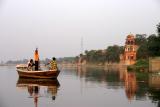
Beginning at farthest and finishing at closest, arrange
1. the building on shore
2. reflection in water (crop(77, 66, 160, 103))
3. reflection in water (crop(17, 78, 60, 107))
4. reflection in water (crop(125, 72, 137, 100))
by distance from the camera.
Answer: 1. the building on shore
2. reflection in water (crop(125, 72, 137, 100))
3. reflection in water (crop(77, 66, 160, 103))
4. reflection in water (crop(17, 78, 60, 107))

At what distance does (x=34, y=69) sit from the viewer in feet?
109

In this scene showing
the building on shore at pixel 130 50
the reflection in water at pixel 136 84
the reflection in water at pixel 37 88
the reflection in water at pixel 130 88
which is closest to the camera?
the reflection in water at pixel 37 88

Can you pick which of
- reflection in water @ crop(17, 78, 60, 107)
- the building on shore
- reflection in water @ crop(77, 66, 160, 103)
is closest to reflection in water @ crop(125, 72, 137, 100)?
reflection in water @ crop(77, 66, 160, 103)

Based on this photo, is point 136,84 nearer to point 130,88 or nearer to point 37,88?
point 130,88

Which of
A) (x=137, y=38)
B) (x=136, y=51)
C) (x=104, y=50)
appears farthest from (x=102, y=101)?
(x=104, y=50)

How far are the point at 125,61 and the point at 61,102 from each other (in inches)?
3417

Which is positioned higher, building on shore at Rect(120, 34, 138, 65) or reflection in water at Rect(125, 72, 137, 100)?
building on shore at Rect(120, 34, 138, 65)

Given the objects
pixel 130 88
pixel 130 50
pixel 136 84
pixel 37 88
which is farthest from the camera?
pixel 130 50

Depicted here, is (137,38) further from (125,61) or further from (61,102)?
(61,102)

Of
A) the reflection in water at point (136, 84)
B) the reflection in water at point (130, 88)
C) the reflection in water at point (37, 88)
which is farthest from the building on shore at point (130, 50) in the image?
the reflection in water at point (37, 88)

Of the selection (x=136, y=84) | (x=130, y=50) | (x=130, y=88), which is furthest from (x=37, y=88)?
(x=130, y=50)

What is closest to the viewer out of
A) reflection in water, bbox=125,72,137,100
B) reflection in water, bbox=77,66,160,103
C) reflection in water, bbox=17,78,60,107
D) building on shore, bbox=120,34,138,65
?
reflection in water, bbox=17,78,60,107

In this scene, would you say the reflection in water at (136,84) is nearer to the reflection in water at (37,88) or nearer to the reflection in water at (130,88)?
the reflection in water at (130,88)

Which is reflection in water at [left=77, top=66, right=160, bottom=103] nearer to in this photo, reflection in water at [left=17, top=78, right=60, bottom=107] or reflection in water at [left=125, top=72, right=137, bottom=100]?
reflection in water at [left=125, top=72, right=137, bottom=100]
